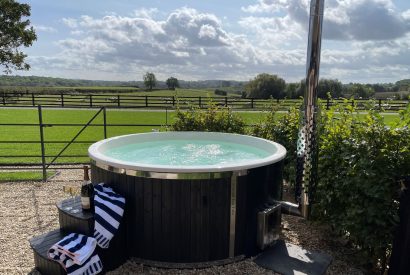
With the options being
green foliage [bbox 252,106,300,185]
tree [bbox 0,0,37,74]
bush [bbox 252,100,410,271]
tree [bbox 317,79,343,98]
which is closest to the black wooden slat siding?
bush [bbox 252,100,410,271]

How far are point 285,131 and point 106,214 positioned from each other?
3256mm

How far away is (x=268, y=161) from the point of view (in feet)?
11.1

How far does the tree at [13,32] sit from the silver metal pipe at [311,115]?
14.2 m

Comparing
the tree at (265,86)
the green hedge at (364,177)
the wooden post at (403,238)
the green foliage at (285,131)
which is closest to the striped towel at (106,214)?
the green hedge at (364,177)

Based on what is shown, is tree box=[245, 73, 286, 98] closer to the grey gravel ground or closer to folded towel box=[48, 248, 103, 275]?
the grey gravel ground

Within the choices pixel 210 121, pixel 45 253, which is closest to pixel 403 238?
pixel 45 253

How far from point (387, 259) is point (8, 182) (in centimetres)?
585

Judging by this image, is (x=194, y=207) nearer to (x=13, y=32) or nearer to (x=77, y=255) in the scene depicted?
(x=77, y=255)

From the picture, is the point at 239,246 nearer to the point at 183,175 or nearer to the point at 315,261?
the point at 315,261

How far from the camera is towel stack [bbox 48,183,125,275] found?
8.70 ft

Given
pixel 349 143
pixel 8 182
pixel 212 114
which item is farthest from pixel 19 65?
pixel 349 143

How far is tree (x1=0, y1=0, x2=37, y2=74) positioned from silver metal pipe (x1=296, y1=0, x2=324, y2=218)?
14203mm

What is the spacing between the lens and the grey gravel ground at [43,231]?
122 inches

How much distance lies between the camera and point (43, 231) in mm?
3879
